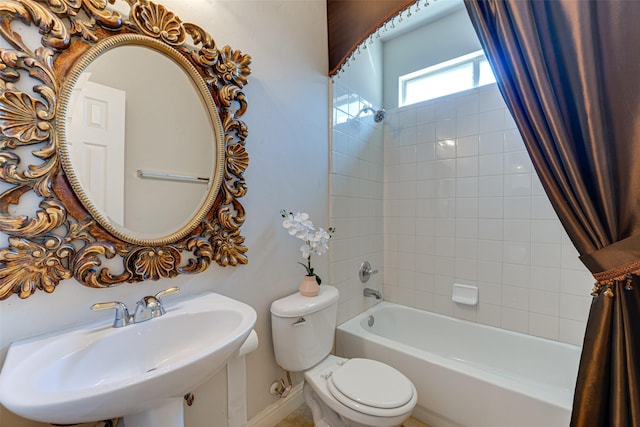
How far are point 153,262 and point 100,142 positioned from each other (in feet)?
1.48

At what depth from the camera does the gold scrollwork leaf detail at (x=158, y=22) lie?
3.16ft

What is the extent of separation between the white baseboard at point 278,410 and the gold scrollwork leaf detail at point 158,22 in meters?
1.77

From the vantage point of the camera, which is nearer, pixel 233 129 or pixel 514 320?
pixel 233 129

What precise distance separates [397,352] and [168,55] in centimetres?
184

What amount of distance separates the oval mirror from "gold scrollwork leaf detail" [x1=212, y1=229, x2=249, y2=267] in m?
0.13

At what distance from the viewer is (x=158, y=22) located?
1008 millimetres

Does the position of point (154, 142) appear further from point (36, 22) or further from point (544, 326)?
point (544, 326)

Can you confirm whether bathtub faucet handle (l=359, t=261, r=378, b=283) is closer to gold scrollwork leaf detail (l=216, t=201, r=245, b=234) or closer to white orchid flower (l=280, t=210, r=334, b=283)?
white orchid flower (l=280, t=210, r=334, b=283)

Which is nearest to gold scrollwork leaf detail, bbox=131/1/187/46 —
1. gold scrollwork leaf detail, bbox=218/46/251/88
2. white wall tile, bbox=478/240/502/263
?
gold scrollwork leaf detail, bbox=218/46/251/88

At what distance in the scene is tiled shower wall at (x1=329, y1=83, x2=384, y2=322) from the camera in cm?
186

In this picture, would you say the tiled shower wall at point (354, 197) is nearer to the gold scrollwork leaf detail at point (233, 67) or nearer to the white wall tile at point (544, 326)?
the gold scrollwork leaf detail at point (233, 67)

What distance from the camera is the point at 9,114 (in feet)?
2.42

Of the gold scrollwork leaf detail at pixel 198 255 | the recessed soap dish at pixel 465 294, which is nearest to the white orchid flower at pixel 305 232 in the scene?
the gold scrollwork leaf detail at pixel 198 255

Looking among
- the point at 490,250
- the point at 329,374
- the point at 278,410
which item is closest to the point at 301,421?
the point at 278,410
